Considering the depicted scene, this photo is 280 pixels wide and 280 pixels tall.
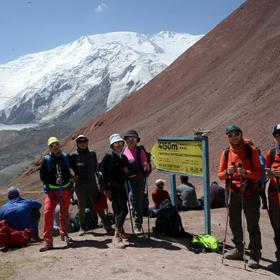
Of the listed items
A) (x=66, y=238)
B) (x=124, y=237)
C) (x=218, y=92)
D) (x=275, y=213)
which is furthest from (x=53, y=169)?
(x=218, y=92)

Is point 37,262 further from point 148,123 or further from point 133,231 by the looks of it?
point 148,123

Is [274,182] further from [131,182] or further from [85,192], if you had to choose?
[85,192]

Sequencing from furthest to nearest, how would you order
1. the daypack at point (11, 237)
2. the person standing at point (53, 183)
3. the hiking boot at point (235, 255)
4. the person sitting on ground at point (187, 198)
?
the person sitting on ground at point (187, 198)
the daypack at point (11, 237)
the person standing at point (53, 183)
the hiking boot at point (235, 255)

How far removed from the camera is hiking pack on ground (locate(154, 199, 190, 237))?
343 inches

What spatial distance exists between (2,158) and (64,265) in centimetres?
8510

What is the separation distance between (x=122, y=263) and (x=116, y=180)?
1628mm

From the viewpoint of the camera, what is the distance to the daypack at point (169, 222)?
8719 mm

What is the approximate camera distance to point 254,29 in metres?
51.2

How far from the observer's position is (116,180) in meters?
8.01

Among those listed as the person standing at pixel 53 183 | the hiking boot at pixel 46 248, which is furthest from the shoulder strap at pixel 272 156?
the hiking boot at pixel 46 248

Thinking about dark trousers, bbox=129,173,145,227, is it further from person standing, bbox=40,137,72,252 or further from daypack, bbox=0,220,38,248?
daypack, bbox=0,220,38,248

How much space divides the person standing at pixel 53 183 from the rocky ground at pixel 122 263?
413 millimetres

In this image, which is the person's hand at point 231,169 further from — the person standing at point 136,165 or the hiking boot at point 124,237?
the hiking boot at point 124,237

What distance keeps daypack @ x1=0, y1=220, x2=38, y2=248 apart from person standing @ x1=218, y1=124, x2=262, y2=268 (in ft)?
12.5
